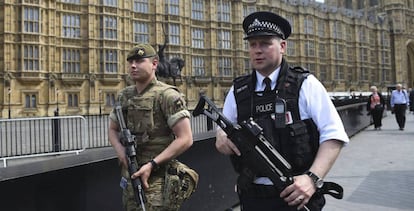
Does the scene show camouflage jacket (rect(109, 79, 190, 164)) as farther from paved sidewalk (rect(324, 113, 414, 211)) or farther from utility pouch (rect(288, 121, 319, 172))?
paved sidewalk (rect(324, 113, 414, 211))

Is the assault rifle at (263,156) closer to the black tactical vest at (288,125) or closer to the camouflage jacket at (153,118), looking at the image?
the black tactical vest at (288,125)

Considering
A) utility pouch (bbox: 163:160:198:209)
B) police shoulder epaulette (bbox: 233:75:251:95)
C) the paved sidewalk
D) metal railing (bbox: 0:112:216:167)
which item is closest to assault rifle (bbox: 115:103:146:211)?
utility pouch (bbox: 163:160:198:209)

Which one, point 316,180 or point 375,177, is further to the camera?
point 375,177

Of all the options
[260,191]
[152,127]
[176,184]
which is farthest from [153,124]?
[260,191]

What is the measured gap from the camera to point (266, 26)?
6.31ft

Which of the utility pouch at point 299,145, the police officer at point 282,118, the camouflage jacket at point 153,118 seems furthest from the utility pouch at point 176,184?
the utility pouch at point 299,145

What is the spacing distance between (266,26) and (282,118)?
0.50 meters

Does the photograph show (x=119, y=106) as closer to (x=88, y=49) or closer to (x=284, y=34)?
(x=284, y=34)

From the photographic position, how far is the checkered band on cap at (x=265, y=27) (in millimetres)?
1919

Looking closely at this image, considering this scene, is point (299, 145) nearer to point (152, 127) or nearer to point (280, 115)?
point (280, 115)

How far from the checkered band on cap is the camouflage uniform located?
757mm

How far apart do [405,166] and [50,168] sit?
6.86m

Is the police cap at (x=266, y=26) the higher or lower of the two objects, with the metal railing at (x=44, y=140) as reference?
higher

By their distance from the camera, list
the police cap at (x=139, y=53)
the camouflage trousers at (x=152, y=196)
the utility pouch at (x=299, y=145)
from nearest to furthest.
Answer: the utility pouch at (x=299, y=145) → the camouflage trousers at (x=152, y=196) → the police cap at (x=139, y=53)
